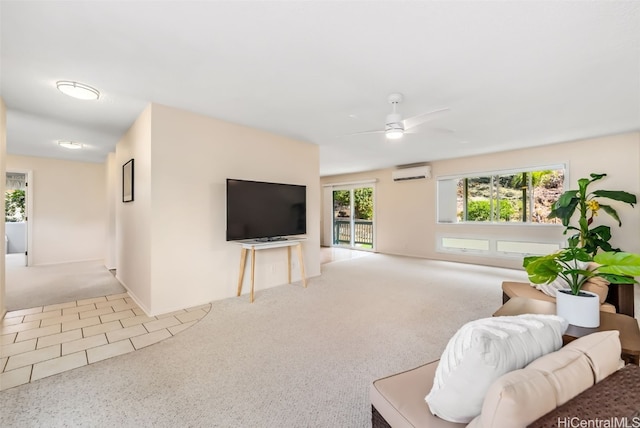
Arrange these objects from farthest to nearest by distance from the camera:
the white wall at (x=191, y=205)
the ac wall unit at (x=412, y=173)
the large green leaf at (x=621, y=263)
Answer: the ac wall unit at (x=412, y=173) < the white wall at (x=191, y=205) < the large green leaf at (x=621, y=263)

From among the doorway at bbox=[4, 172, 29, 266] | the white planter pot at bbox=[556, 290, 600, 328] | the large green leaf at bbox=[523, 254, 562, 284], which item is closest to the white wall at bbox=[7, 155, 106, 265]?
the doorway at bbox=[4, 172, 29, 266]

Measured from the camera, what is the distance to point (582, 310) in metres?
1.64

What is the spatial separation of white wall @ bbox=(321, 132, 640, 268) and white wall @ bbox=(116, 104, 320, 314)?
4.08m

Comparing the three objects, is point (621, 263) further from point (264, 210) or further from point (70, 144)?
point (70, 144)

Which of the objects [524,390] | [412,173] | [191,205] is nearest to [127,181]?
[191,205]

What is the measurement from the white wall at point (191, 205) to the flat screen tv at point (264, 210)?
10.6 inches

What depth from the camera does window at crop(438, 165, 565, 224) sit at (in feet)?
16.8

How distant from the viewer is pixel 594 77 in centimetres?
243

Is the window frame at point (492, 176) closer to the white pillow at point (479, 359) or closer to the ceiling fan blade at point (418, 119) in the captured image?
the ceiling fan blade at point (418, 119)

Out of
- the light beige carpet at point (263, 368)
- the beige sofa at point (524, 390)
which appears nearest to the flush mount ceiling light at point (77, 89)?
the light beige carpet at point (263, 368)

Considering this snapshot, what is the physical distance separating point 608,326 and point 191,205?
387 centimetres

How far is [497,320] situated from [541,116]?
3584 millimetres

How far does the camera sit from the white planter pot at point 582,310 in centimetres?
163

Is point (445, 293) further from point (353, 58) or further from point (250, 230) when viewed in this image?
point (353, 58)
